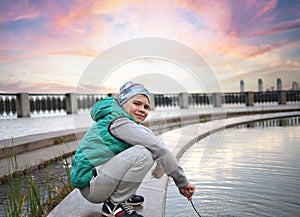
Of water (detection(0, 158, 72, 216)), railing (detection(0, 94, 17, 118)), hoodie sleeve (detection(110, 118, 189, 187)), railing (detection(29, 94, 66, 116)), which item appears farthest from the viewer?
railing (detection(29, 94, 66, 116))

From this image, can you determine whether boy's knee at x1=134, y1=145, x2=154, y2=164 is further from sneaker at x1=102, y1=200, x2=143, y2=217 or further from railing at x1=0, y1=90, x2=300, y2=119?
railing at x1=0, y1=90, x2=300, y2=119

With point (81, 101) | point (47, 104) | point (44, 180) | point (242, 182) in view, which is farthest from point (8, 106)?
point (242, 182)

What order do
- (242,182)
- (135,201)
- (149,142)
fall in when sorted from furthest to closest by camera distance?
1. (242,182)
2. (135,201)
3. (149,142)

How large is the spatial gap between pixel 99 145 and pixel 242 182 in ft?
5.27

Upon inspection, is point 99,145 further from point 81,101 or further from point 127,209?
point 81,101

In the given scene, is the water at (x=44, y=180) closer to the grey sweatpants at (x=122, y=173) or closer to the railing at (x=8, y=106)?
the grey sweatpants at (x=122, y=173)

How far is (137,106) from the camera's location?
6.43ft

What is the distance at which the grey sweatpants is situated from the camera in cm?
187

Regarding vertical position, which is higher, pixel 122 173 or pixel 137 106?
pixel 137 106

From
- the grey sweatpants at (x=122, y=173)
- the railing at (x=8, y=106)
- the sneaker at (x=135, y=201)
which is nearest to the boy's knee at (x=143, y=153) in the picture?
the grey sweatpants at (x=122, y=173)

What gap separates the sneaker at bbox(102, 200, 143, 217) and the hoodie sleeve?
35cm

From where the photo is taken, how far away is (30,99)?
18953mm

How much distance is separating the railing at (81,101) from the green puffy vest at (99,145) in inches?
348

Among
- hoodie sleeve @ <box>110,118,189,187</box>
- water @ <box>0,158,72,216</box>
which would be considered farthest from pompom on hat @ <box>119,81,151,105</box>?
water @ <box>0,158,72,216</box>
